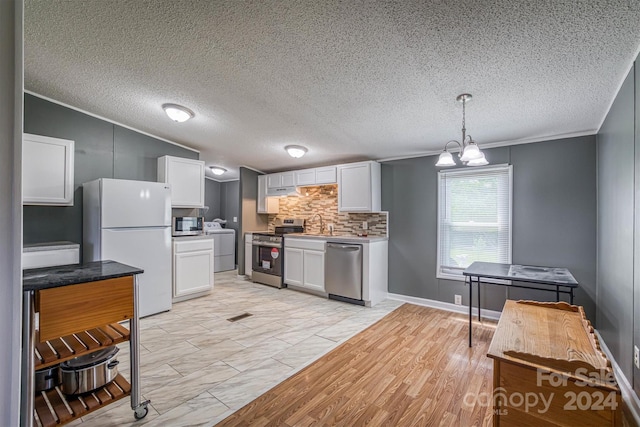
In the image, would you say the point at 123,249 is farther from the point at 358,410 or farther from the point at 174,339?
the point at 358,410

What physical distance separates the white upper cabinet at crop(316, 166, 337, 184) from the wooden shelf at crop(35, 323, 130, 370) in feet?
11.6

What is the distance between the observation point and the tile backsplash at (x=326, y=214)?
467cm

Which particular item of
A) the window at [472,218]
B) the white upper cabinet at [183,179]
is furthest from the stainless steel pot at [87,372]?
the window at [472,218]

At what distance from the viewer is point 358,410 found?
75.5 inches

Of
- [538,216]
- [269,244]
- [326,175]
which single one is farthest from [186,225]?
[538,216]

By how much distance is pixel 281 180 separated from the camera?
5.60m

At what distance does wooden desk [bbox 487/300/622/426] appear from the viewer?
118 centimetres

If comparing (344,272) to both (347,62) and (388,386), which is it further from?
(347,62)

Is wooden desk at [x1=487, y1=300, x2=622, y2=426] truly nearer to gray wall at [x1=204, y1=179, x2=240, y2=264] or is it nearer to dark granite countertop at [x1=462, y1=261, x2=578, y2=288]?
dark granite countertop at [x1=462, y1=261, x2=578, y2=288]

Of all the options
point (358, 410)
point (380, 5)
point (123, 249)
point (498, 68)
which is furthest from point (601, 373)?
point (123, 249)

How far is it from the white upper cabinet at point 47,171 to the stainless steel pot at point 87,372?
2.22 m

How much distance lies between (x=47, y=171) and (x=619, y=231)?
17.7 ft

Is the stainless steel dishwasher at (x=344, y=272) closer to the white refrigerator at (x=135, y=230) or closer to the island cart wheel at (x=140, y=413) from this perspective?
the white refrigerator at (x=135, y=230)

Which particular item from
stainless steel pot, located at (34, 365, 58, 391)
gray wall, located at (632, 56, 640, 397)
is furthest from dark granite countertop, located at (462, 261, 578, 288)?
stainless steel pot, located at (34, 365, 58, 391)
